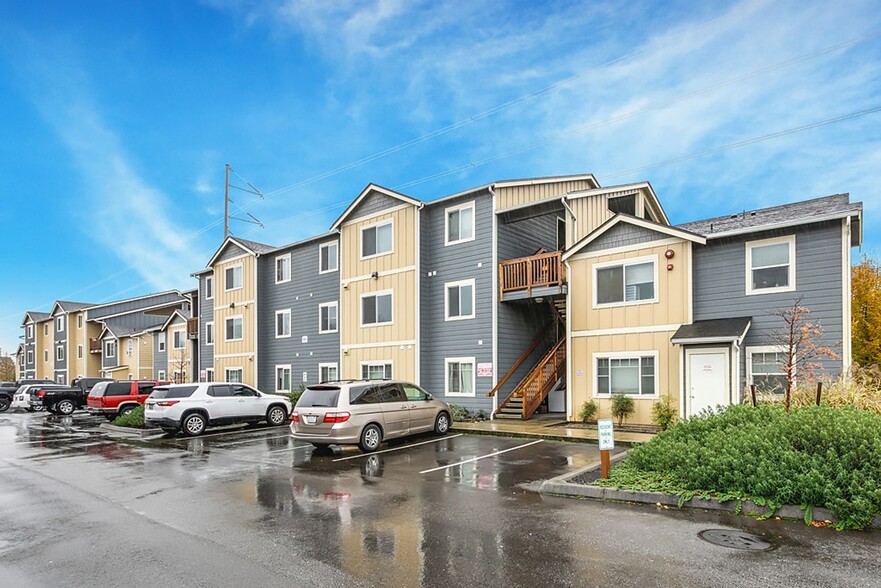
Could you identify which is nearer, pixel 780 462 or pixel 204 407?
pixel 780 462

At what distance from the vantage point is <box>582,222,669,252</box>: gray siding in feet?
53.3

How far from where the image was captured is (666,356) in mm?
15656

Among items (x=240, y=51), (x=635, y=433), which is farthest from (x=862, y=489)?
(x=240, y=51)

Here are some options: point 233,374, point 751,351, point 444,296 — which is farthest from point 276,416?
point 751,351

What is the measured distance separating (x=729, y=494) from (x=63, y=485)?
10924 millimetres

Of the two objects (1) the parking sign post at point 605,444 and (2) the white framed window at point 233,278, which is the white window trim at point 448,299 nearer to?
(1) the parking sign post at point 605,444

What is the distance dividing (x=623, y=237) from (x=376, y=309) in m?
10.8

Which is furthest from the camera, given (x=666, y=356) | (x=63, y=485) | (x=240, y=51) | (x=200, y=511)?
(x=240, y=51)

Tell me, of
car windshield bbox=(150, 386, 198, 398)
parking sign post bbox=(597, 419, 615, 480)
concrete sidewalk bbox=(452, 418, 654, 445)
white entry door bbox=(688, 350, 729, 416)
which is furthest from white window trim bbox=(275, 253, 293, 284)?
parking sign post bbox=(597, 419, 615, 480)

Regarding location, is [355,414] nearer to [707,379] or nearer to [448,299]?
[707,379]

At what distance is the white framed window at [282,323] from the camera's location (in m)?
28.4

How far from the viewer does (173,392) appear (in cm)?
1827

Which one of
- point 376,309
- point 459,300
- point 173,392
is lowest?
point 173,392

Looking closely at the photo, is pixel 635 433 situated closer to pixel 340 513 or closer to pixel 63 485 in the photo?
pixel 340 513
